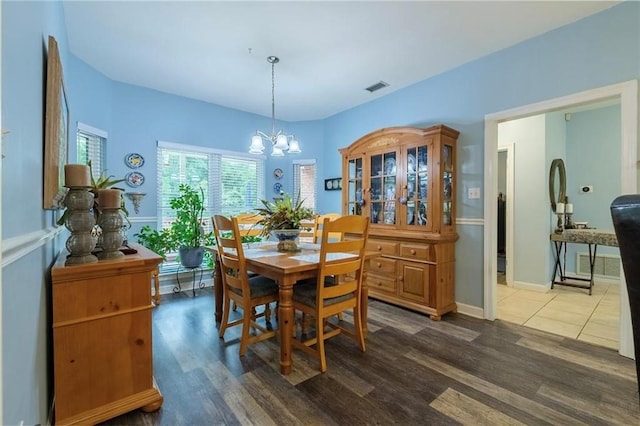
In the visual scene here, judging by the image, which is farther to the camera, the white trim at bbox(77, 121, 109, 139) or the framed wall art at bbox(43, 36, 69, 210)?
the white trim at bbox(77, 121, 109, 139)

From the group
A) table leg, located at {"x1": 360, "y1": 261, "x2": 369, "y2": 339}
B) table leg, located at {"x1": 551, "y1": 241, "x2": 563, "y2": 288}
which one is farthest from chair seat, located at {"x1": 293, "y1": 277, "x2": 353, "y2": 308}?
table leg, located at {"x1": 551, "y1": 241, "x2": 563, "y2": 288}

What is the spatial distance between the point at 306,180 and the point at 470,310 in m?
3.14

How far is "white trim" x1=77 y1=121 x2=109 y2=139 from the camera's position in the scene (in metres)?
2.95

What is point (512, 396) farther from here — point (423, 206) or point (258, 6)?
point (258, 6)

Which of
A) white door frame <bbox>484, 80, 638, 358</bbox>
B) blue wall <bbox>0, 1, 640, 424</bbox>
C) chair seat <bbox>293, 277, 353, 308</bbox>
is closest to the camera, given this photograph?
blue wall <bbox>0, 1, 640, 424</bbox>

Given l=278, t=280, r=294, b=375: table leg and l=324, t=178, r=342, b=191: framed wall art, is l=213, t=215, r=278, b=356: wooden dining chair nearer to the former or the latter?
l=278, t=280, r=294, b=375: table leg

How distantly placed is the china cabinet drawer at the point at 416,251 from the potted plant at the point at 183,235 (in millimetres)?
2399

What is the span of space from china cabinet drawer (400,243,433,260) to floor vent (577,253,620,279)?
3.20m

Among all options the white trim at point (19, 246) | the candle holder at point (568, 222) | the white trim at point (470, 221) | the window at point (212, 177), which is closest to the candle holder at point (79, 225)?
the white trim at point (19, 246)

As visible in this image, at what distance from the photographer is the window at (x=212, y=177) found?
3.82 m

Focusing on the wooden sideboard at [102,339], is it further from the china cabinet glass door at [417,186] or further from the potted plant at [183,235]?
the china cabinet glass door at [417,186]

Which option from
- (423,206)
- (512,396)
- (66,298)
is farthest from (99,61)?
(512,396)

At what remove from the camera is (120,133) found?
3430 mm

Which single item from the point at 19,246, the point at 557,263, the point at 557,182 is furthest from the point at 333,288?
the point at 557,182
